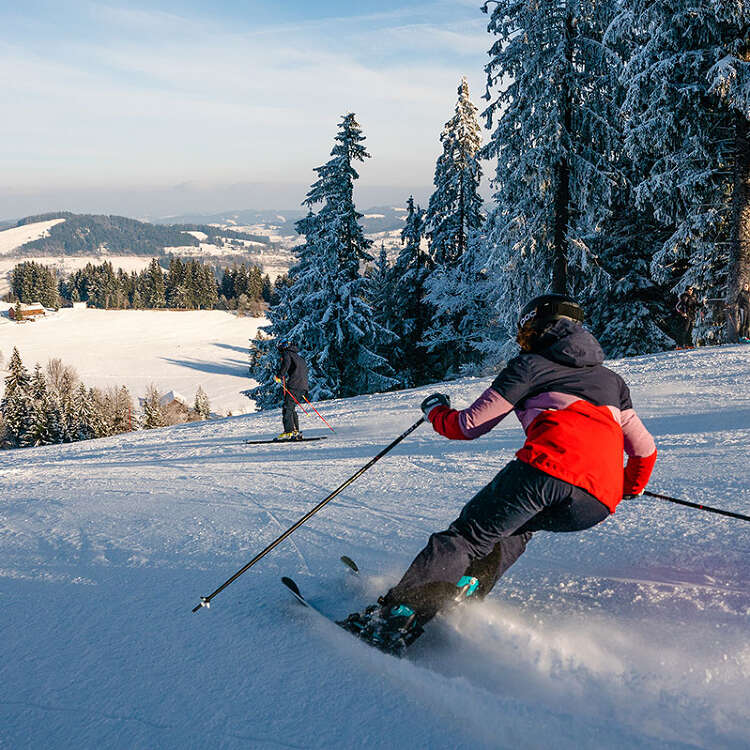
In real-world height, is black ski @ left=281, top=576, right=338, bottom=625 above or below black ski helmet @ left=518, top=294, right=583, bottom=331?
below

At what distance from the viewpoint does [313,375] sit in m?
25.5

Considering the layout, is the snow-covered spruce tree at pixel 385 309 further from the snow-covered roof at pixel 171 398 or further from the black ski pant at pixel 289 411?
the snow-covered roof at pixel 171 398

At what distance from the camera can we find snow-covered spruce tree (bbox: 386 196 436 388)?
30.2 meters

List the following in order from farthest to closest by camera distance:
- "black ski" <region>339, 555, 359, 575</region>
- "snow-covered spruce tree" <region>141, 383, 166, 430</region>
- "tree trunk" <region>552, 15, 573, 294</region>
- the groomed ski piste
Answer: "snow-covered spruce tree" <region>141, 383, 166, 430</region>
"tree trunk" <region>552, 15, 573, 294</region>
"black ski" <region>339, 555, 359, 575</region>
the groomed ski piste

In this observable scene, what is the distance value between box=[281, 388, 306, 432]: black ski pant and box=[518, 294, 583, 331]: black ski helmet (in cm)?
815

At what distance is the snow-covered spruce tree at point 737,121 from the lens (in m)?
12.0

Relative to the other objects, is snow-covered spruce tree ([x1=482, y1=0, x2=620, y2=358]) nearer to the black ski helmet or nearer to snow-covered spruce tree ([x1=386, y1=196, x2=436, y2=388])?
snow-covered spruce tree ([x1=386, y1=196, x2=436, y2=388])

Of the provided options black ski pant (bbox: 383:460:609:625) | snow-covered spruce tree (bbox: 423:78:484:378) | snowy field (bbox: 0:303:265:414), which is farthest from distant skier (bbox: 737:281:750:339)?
snowy field (bbox: 0:303:265:414)

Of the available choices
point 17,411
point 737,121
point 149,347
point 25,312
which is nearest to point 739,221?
point 737,121

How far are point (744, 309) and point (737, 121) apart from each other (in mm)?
4586

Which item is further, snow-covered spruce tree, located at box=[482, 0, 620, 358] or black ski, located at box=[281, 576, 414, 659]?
snow-covered spruce tree, located at box=[482, 0, 620, 358]

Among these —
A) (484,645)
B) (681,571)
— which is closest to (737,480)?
(681,571)

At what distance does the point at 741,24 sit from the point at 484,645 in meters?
15.5

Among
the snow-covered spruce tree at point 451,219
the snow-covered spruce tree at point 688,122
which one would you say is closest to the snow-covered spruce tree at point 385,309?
the snow-covered spruce tree at point 451,219
